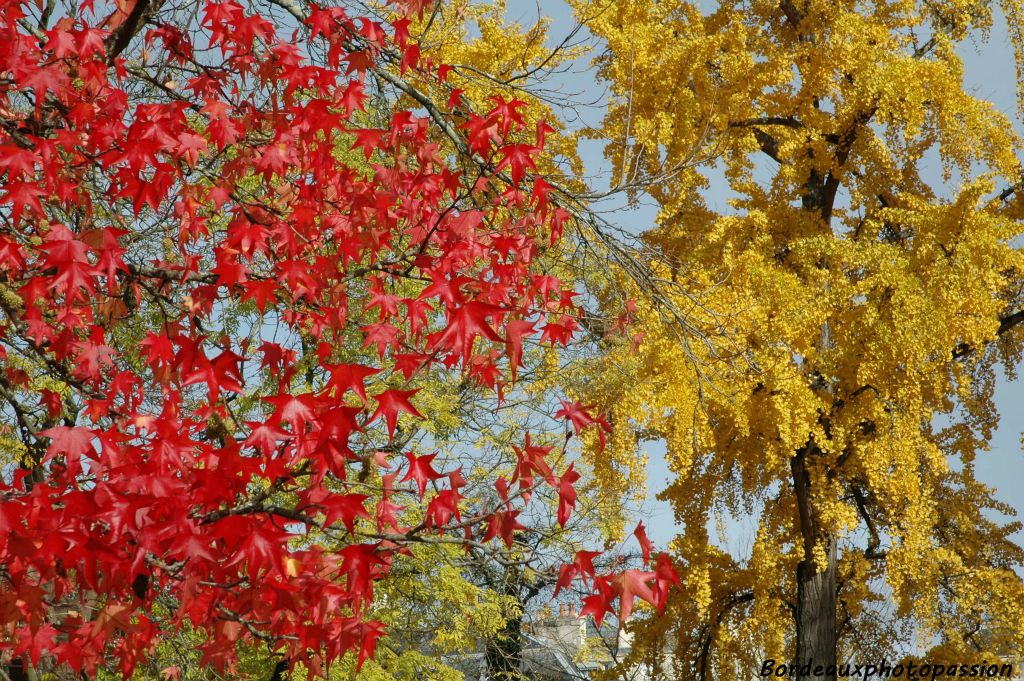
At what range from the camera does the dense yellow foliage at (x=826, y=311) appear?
9273 millimetres

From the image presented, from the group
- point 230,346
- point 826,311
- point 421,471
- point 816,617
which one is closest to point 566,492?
point 421,471

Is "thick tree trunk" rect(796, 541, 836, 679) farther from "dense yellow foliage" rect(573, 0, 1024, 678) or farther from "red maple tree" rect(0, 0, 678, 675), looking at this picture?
"red maple tree" rect(0, 0, 678, 675)

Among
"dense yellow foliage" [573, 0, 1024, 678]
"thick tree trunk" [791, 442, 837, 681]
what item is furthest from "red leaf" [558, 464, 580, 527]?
"thick tree trunk" [791, 442, 837, 681]

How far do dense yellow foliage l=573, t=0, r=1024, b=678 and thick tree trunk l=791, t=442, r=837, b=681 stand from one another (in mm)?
203

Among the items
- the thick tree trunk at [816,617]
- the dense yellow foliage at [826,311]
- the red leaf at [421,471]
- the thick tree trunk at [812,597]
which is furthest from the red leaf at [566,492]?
the thick tree trunk at [816,617]

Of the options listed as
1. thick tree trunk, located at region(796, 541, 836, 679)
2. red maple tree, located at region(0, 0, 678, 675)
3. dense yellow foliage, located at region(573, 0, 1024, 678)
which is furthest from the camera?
thick tree trunk, located at region(796, 541, 836, 679)

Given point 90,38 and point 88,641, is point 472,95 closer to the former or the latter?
point 90,38

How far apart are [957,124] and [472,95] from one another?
5436 millimetres

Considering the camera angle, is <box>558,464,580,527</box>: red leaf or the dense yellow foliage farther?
the dense yellow foliage

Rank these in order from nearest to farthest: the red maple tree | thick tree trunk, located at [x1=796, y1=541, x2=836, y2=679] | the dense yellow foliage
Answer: the red maple tree < the dense yellow foliage < thick tree trunk, located at [x1=796, y1=541, x2=836, y2=679]

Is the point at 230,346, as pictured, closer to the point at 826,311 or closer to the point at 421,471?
the point at 421,471

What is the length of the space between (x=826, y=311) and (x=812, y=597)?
3.61 m

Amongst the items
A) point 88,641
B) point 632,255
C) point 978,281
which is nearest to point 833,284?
point 978,281

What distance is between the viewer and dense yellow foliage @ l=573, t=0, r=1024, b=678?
9273mm
